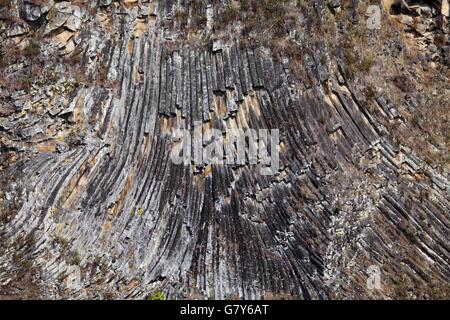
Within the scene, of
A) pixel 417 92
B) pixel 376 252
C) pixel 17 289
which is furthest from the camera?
pixel 417 92

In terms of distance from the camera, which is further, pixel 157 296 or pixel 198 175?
pixel 198 175

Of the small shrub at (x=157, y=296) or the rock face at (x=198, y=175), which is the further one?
the rock face at (x=198, y=175)

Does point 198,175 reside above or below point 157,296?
above

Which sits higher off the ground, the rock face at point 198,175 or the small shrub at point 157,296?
the rock face at point 198,175

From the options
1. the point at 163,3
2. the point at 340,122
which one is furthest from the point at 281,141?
the point at 163,3

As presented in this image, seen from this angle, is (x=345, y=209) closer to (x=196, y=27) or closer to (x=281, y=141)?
(x=281, y=141)

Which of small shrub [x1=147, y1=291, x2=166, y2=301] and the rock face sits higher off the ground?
the rock face

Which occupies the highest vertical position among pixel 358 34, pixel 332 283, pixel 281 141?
pixel 358 34

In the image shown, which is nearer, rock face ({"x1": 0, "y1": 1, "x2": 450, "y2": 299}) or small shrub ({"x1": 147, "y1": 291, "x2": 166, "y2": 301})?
small shrub ({"x1": 147, "y1": 291, "x2": 166, "y2": 301})
